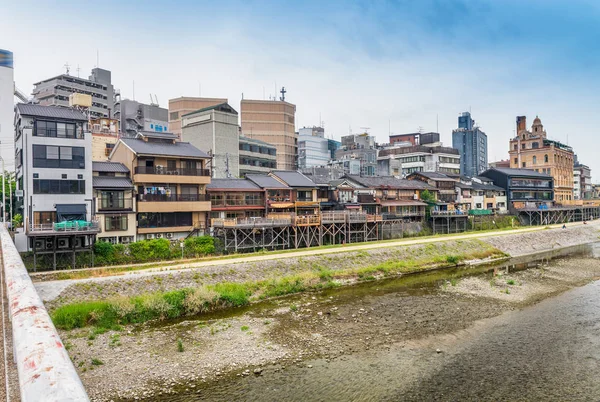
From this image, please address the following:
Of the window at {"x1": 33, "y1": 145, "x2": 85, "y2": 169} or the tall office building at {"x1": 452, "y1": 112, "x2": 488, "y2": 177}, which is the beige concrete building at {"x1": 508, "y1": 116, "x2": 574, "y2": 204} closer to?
the tall office building at {"x1": 452, "y1": 112, "x2": 488, "y2": 177}

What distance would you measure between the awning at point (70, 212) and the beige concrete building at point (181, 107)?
62986 mm

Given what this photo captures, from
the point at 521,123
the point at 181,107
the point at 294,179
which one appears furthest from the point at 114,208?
the point at 521,123

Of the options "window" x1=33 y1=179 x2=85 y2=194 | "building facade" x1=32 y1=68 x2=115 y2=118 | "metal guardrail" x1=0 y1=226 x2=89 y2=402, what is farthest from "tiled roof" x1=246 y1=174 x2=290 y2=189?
"metal guardrail" x1=0 y1=226 x2=89 y2=402

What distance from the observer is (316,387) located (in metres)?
17.8

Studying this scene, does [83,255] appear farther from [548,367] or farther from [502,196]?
[502,196]

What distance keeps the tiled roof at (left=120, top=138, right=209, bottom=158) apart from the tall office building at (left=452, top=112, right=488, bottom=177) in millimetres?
116040

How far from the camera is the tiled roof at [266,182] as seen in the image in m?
55.0

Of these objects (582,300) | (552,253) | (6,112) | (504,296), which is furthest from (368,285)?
(6,112)

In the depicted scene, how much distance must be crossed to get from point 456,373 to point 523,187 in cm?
8639

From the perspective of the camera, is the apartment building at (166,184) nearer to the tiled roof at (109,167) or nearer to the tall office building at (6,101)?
the tiled roof at (109,167)

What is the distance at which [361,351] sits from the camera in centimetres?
2153

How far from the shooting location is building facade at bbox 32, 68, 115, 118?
3469 inches

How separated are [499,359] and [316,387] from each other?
9621 millimetres

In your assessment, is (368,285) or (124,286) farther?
(368,285)
